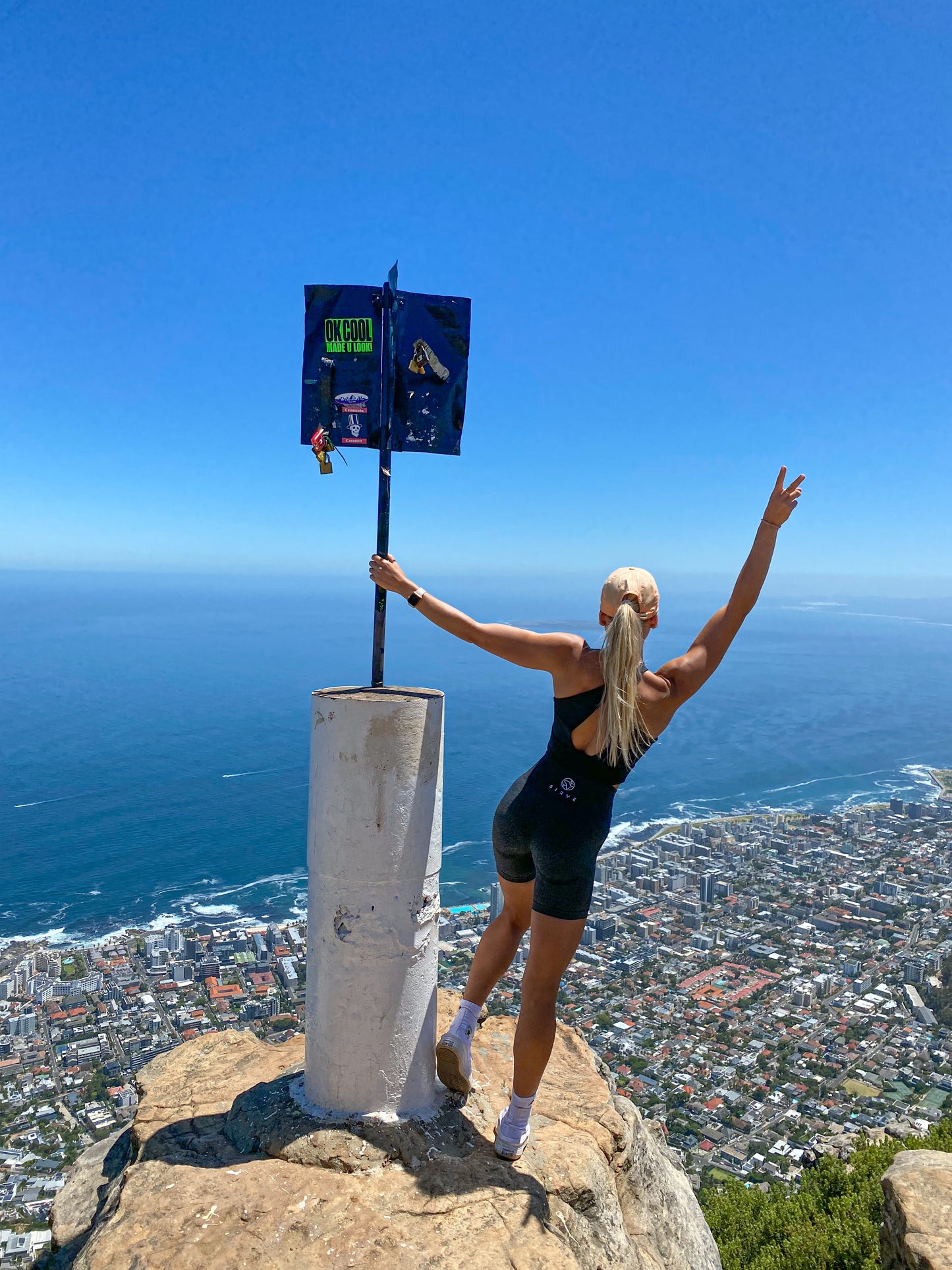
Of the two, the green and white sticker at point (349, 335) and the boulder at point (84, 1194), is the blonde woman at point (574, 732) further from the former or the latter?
the boulder at point (84, 1194)

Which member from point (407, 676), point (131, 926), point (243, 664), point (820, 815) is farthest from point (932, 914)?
point (243, 664)

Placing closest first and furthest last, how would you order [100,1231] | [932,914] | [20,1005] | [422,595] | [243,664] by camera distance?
[100,1231]
[422,595]
[20,1005]
[932,914]
[243,664]

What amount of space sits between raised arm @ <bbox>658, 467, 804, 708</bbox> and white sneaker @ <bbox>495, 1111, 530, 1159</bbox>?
2.14 meters

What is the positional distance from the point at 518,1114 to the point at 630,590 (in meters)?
2.47

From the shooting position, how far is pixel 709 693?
79.1 meters

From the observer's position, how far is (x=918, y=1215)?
5156 mm

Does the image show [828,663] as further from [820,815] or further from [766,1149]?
[766,1149]

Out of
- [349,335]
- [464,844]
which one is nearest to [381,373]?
[349,335]

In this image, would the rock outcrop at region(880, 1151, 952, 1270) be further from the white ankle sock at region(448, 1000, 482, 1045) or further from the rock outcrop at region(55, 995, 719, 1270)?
the white ankle sock at region(448, 1000, 482, 1045)

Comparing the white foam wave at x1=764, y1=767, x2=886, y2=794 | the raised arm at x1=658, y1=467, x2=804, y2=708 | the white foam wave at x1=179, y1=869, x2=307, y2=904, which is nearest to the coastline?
the white foam wave at x1=179, y1=869, x2=307, y2=904

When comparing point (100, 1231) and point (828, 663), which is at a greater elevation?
point (100, 1231)

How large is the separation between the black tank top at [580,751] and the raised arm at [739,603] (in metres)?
0.35

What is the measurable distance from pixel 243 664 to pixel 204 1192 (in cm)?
7325

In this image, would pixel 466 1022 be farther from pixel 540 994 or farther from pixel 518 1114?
pixel 540 994
